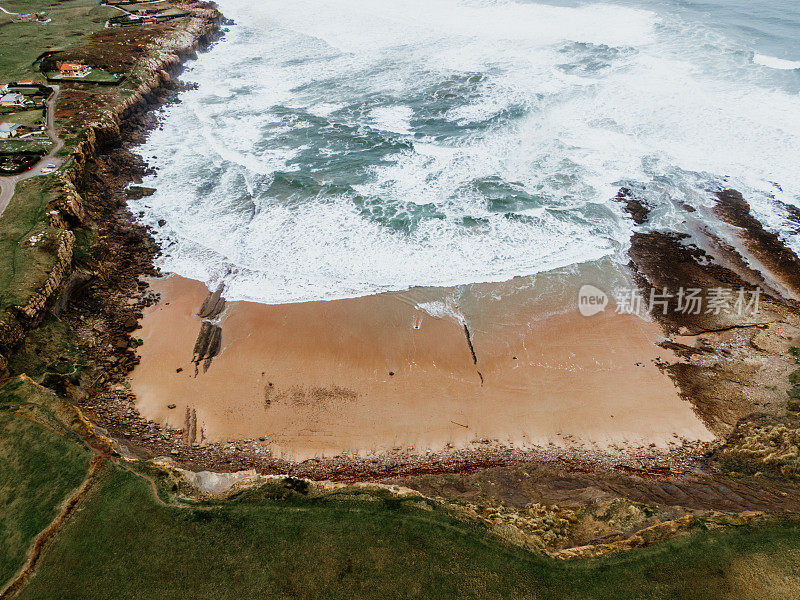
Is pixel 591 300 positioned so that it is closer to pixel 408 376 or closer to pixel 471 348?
pixel 471 348

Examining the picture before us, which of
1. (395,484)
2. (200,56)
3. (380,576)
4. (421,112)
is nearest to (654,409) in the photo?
(395,484)

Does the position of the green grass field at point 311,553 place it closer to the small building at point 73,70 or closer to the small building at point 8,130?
the small building at point 8,130

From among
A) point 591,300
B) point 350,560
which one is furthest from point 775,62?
point 350,560

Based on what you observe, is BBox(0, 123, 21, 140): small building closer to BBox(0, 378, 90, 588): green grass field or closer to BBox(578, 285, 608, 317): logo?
BBox(0, 378, 90, 588): green grass field

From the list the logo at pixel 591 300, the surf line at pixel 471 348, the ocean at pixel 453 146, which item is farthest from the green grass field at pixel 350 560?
the ocean at pixel 453 146

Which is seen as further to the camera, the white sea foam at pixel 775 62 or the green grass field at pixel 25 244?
the white sea foam at pixel 775 62
